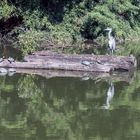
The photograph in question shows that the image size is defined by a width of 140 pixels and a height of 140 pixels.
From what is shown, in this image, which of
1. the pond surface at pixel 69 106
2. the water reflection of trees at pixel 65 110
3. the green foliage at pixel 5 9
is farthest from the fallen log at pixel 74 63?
the green foliage at pixel 5 9

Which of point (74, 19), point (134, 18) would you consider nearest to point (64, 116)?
point (74, 19)

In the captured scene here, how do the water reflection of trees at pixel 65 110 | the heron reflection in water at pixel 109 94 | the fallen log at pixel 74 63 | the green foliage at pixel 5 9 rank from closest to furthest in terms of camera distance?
1. the water reflection of trees at pixel 65 110
2. the heron reflection in water at pixel 109 94
3. the fallen log at pixel 74 63
4. the green foliage at pixel 5 9

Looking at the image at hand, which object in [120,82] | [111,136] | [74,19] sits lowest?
[111,136]

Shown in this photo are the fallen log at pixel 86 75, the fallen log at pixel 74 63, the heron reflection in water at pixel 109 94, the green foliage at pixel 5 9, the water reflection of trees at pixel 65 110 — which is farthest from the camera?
the green foliage at pixel 5 9

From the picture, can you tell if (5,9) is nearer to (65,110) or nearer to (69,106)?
(69,106)

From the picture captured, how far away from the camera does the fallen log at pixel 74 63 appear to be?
1731 cm

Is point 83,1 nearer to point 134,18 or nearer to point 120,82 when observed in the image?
point 134,18

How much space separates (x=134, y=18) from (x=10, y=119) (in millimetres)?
22269

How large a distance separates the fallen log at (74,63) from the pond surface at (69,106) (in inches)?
11.2

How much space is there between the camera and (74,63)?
690 inches

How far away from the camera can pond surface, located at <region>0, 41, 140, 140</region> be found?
34.0 ft

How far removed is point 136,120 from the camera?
11398 millimetres

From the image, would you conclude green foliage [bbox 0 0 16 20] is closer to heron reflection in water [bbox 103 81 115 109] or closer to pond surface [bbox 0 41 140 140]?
pond surface [bbox 0 41 140 140]

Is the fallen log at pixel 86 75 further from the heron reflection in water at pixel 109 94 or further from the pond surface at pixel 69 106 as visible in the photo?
the heron reflection in water at pixel 109 94
